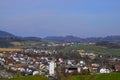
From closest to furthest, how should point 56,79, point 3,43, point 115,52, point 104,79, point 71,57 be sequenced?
1. point 104,79
2. point 56,79
3. point 71,57
4. point 115,52
5. point 3,43

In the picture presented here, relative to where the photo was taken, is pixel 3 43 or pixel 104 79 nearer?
pixel 104 79

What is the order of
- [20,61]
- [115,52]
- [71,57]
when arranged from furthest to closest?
1. [115,52]
2. [71,57]
3. [20,61]

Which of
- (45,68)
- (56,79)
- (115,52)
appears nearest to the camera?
(56,79)

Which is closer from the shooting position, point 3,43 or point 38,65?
point 38,65

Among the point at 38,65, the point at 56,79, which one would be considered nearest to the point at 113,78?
the point at 56,79

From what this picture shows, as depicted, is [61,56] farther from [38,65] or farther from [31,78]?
[31,78]

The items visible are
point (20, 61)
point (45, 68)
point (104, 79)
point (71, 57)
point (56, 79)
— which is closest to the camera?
point (104, 79)

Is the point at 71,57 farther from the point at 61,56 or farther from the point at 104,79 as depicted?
the point at 104,79

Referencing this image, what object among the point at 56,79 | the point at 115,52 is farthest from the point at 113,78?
the point at 115,52
